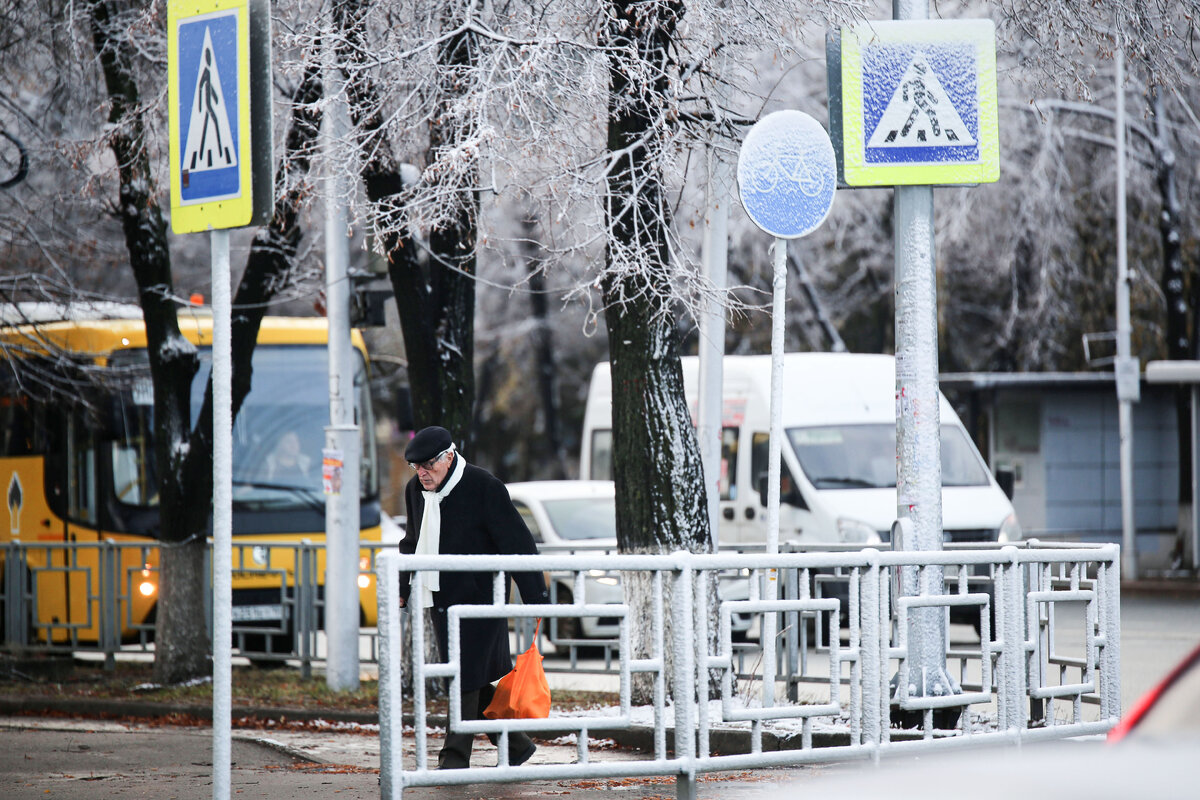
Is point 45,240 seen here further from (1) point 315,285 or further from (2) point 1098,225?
(2) point 1098,225

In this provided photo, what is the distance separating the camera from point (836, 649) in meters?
6.57

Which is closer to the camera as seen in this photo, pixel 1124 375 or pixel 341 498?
pixel 341 498

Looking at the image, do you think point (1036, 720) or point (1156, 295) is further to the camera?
point (1156, 295)

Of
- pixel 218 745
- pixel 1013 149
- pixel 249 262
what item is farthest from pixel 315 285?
pixel 1013 149

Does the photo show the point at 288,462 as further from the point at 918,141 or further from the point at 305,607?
the point at 918,141

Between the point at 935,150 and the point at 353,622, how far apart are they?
5513 millimetres

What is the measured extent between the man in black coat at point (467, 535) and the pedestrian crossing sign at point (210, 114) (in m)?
2.01

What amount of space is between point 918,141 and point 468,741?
13.1 ft

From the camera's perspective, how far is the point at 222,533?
5023 mm

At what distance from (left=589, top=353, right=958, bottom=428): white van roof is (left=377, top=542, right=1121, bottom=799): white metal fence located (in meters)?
7.80

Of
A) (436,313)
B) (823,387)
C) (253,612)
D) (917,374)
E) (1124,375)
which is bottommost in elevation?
A: (253,612)

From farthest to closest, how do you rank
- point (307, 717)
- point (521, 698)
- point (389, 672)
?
point (307, 717)
point (521, 698)
point (389, 672)

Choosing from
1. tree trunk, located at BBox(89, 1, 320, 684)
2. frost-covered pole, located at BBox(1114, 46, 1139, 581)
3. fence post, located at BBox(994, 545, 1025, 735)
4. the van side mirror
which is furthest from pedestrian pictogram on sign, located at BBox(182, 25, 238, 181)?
frost-covered pole, located at BBox(1114, 46, 1139, 581)

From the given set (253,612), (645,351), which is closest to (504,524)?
(645,351)
